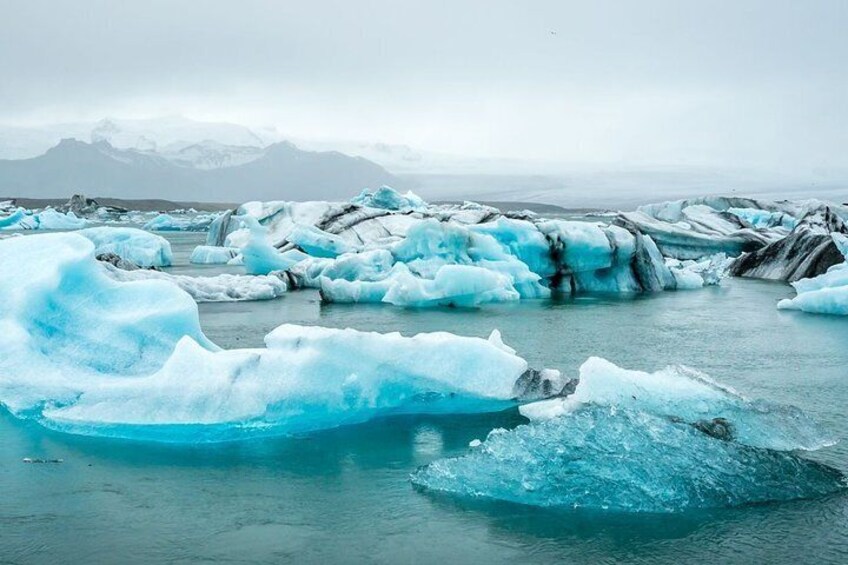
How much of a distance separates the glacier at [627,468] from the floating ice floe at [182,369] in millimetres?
1176

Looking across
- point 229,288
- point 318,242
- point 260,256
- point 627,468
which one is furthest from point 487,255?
point 627,468

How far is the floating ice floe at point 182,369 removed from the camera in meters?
5.48

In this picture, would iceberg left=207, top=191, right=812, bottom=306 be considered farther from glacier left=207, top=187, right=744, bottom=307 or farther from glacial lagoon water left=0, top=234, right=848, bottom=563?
glacial lagoon water left=0, top=234, right=848, bottom=563

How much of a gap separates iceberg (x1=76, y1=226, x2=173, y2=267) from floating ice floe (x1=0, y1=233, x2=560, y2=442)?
40.9 feet

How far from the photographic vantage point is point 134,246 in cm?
1961

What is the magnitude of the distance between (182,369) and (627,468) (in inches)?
120

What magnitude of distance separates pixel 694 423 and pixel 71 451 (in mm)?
3915

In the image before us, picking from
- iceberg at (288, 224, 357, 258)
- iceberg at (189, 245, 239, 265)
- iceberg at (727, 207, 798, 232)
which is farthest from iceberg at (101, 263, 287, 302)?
iceberg at (727, 207, 798, 232)

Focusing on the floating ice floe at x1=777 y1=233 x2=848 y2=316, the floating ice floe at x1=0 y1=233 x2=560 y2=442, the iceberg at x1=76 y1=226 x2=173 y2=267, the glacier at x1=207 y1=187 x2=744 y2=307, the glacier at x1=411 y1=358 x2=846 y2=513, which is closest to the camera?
the glacier at x1=411 y1=358 x2=846 y2=513

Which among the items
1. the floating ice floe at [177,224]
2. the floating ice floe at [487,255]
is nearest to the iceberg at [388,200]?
the floating ice floe at [487,255]

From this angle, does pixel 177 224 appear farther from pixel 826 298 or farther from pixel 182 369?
pixel 182 369

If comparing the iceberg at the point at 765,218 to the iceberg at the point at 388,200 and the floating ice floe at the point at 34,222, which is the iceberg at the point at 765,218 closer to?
the iceberg at the point at 388,200

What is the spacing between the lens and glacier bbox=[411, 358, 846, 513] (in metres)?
4.23

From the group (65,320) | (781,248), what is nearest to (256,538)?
(65,320)
